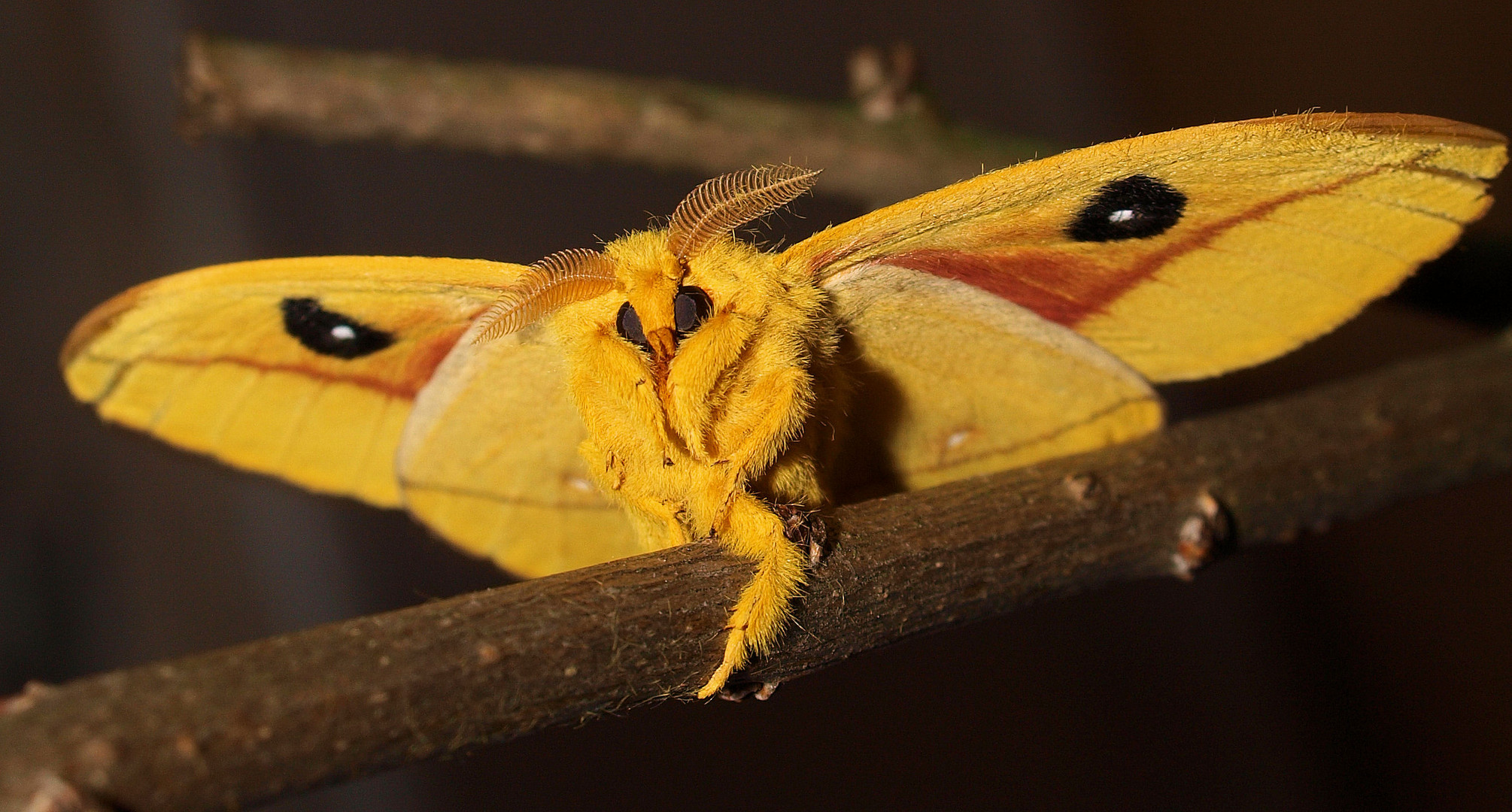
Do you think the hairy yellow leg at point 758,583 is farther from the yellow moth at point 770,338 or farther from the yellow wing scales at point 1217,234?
the yellow wing scales at point 1217,234

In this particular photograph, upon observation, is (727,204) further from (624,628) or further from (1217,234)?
(1217,234)

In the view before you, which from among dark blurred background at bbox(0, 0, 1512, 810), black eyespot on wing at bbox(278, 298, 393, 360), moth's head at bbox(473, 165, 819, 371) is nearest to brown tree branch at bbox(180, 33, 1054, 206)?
dark blurred background at bbox(0, 0, 1512, 810)

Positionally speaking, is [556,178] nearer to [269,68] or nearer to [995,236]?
[269,68]

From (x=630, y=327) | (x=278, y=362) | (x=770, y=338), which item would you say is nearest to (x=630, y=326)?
(x=630, y=327)

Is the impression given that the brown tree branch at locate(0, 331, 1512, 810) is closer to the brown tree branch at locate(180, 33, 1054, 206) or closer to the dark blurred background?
the brown tree branch at locate(180, 33, 1054, 206)

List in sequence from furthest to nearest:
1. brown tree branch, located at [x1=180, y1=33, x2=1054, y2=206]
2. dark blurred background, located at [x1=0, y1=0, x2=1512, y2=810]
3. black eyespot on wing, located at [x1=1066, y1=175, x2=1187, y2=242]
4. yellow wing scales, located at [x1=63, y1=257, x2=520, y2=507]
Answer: dark blurred background, located at [x1=0, y1=0, x2=1512, y2=810]
brown tree branch, located at [x1=180, y1=33, x2=1054, y2=206]
yellow wing scales, located at [x1=63, y1=257, x2=520, y2=507]
black eyespot on wing, located at [x1=1066, y1=175, x2=1187, y2=242]

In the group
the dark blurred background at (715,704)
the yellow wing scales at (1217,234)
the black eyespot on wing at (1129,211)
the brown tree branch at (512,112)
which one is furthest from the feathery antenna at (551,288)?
the dark blurred background at (715,704)

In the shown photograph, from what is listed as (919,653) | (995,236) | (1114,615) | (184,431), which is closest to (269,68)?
(184,431)
